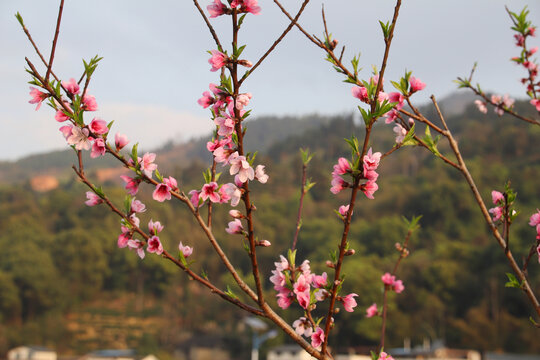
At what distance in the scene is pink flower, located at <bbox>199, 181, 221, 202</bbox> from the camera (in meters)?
1.42

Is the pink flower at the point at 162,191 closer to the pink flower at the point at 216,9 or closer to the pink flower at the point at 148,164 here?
the pink flower at the point at 148,164

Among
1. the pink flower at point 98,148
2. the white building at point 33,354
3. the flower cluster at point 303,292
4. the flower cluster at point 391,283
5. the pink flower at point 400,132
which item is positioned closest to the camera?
the pink flower at point 98,148

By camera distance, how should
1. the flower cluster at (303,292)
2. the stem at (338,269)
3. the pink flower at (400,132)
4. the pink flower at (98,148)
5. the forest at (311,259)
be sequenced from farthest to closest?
1. the forest at (311,259)
2. the pink flower at (400,132)
3. the flower cluster at (303,292)
4. the pink flower at (98,148)
5. the stem at (338,269)

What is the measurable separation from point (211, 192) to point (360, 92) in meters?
0.50

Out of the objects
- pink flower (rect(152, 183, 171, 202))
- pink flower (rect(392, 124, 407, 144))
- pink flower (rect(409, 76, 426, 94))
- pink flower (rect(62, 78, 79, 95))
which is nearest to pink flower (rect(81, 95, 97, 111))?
pink flower (rect(62, 78, 79, 95))

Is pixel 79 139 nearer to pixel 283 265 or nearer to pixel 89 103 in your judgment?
pixel 89 103

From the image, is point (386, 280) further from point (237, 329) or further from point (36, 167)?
point (36, 167)

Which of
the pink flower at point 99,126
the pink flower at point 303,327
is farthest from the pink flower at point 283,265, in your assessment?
the pink flower at point 99,126

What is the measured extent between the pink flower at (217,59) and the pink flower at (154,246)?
0.50m

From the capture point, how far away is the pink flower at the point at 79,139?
4.47 ft

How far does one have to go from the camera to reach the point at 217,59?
4.34 ft

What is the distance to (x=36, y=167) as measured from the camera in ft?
352

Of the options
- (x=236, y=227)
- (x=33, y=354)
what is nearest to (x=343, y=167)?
(x=236, y=227)

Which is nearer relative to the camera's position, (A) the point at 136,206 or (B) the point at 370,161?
(B) the point at 370,161
